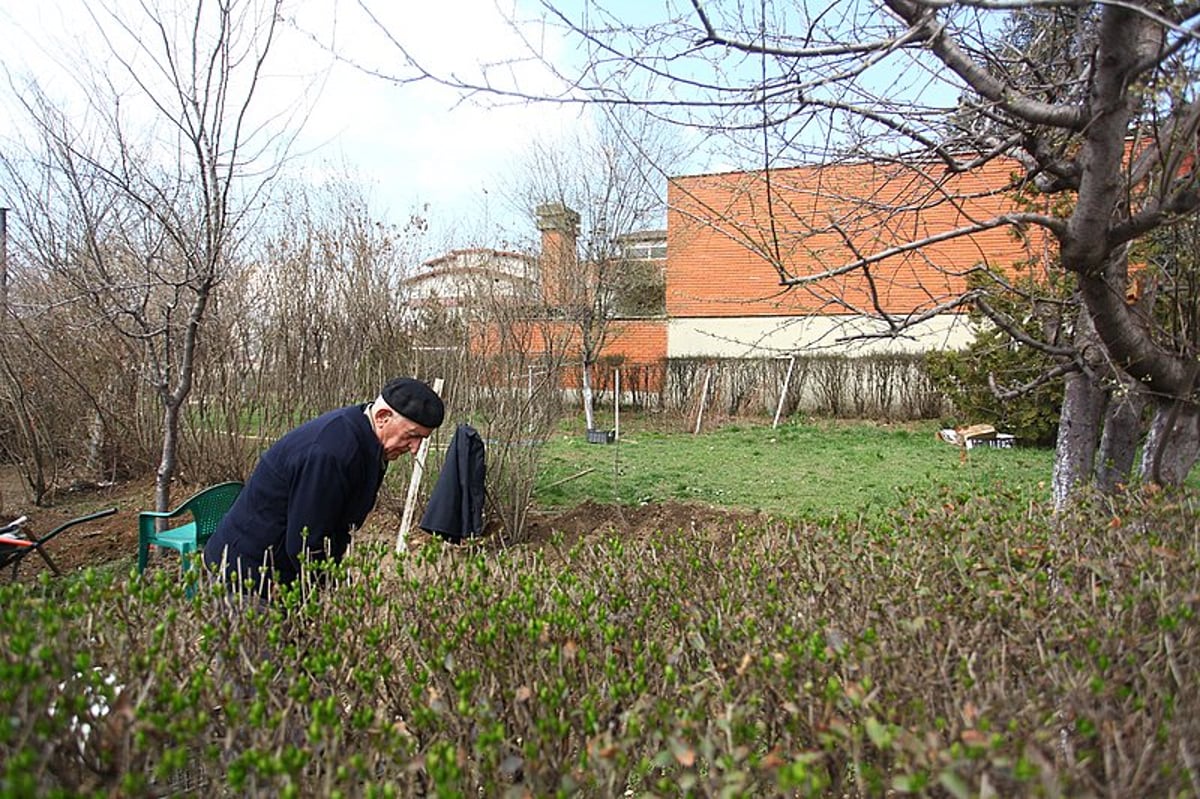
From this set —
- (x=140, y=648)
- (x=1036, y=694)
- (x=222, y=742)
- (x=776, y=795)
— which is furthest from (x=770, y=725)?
(x=140, y=648)

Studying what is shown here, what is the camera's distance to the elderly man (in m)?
2.98

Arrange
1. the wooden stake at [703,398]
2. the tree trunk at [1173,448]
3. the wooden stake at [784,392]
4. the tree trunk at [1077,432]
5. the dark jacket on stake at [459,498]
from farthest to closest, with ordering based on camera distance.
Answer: the wooden stake at [784,392]
the wooden stake at [703,398]
the dark jacket on stake at [459,498]
the tree trunk at [1077,432]
the tree trunk at [1173,448]

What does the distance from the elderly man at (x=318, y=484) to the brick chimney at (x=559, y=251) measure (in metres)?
11.6

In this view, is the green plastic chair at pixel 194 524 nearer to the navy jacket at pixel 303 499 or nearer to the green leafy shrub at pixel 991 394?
the navy jacket at pixel 303 499

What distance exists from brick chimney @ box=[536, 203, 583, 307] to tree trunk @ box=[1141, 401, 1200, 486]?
1152 centimetres

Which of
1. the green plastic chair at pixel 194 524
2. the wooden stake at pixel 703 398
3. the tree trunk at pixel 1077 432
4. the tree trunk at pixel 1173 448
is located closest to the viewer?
the tree trunk at pixel 1173 448

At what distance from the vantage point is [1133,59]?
2518 millimetres

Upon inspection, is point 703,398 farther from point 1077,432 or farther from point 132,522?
point 1077,432

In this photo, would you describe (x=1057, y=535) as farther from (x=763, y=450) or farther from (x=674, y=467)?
(x=763, y=450)

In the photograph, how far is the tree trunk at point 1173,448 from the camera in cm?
376

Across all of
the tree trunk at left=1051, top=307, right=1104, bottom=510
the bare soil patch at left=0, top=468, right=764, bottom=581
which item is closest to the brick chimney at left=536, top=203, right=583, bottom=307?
the bare soil patch at left=0, top=468, right=764, bottom=581

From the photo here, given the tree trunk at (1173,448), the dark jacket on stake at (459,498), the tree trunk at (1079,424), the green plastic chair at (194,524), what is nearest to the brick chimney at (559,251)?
the dark jacket on stake at (459,498)

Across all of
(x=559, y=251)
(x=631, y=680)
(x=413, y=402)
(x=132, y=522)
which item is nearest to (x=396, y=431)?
(x=413, y=402)

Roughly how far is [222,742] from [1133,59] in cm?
322
